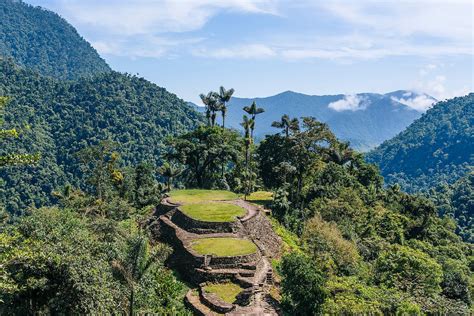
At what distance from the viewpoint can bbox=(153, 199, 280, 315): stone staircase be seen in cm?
2369

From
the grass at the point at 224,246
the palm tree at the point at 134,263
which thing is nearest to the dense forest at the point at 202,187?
the palm tree at the point at 134,263

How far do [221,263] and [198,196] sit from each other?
12.6m

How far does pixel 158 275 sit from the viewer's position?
24.2 m

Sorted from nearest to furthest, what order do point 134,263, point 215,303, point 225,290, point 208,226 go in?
point 134,263 → point 215,303 → point 225,290 → point 208,226

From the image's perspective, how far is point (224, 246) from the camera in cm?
2852

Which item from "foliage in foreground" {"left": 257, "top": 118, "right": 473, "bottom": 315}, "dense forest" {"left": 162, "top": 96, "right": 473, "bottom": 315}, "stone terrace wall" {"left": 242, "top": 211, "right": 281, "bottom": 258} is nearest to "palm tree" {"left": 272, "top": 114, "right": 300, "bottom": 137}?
"dense forest" {"left": 162, "top": 96, "right": 473, "bottom": 315}

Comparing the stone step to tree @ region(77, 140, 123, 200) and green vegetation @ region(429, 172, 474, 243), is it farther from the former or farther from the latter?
green vegetation @ region(429, 172, 474, 243)

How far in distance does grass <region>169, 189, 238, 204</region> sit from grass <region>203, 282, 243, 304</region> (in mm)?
11892

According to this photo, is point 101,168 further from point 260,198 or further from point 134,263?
point 134,263

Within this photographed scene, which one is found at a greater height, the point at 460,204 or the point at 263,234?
the point at 263,234

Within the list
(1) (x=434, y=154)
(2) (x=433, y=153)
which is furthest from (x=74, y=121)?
(2) (x=433, y=153)

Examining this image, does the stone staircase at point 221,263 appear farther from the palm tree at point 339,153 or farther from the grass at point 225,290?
the palm tree at point 339,153

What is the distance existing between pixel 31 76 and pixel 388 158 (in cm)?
13702

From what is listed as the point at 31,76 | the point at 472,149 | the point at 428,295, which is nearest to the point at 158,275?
the point at 428,295
